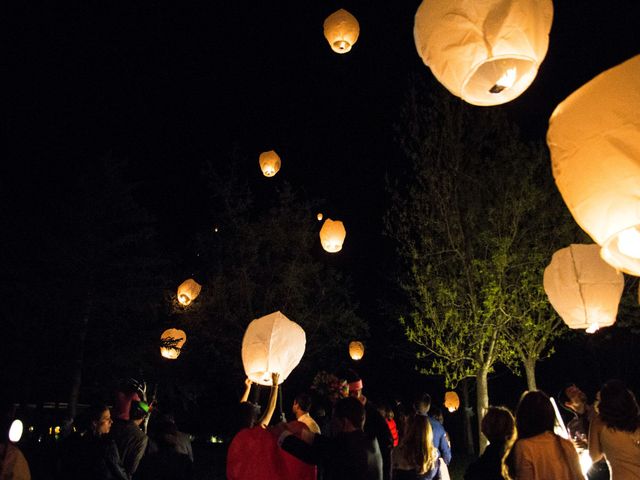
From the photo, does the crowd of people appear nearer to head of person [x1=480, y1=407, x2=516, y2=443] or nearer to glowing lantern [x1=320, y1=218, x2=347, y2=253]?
head of person [x1=480, y1=407, x2=516, y2=443]

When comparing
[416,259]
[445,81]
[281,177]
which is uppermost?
[281,177]

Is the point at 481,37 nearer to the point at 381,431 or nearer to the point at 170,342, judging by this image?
the point at 381,431

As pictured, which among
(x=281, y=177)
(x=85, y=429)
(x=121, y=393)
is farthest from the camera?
(x=281, y=177)

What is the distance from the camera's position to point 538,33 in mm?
2887

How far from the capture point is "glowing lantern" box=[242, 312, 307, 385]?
5035 millimetres

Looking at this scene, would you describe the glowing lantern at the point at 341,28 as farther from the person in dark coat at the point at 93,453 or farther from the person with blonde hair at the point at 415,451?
the person in dark coat at the point at 93,453

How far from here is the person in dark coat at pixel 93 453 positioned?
14.5 ft

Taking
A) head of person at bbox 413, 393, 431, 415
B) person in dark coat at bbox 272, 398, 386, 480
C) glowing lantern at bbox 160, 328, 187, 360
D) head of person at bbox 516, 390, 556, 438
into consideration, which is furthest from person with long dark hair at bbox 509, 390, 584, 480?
glowing lantern at bbox 160, 328, 187, 360

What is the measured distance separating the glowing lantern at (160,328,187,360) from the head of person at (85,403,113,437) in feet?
29.3

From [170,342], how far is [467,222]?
26.5 ft

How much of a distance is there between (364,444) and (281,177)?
55.3ft

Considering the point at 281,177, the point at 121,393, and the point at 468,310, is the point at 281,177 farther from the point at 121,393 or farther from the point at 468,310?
the point at 121,393

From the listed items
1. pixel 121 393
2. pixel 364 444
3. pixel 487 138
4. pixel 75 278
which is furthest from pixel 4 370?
pixel 487 138

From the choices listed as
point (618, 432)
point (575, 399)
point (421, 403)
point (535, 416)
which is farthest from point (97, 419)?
point (575, 399)
